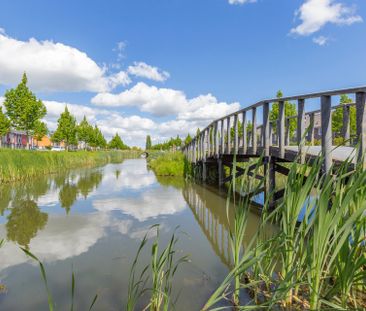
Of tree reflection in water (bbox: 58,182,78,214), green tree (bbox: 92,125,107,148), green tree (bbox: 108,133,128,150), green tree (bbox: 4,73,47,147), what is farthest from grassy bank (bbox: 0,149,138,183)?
green tree (bbox: 108,133,128,150)

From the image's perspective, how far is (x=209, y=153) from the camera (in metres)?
13.1

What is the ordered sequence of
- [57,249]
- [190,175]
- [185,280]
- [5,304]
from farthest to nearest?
1. [190,175]
2. [57,249]
3. [185,280]
4. [5,304]

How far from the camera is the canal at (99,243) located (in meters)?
3.15

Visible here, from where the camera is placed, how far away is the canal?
10.3 feet

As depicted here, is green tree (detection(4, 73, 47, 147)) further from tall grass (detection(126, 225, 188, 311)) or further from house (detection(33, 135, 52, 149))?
house (detection(33, 135, 52, 149))

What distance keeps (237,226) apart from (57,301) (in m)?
2.10

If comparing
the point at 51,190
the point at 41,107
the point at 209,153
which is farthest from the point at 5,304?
the point at 41,107

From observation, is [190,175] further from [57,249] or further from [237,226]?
[237,226]

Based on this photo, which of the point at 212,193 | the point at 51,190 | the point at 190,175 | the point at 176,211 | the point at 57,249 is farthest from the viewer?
the point at 190,175

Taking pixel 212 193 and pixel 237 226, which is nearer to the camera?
pixel 237 226

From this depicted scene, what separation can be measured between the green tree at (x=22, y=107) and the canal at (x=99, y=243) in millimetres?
19295

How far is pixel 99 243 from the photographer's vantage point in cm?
486

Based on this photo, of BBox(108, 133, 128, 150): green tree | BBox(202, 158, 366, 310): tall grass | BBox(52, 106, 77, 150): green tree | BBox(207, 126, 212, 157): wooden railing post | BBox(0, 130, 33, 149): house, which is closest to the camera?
BBox(202, 158, 366, 310): tall grass

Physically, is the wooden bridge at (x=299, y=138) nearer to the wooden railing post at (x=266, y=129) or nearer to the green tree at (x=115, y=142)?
the wooden railing post at (x=266, y=129)
